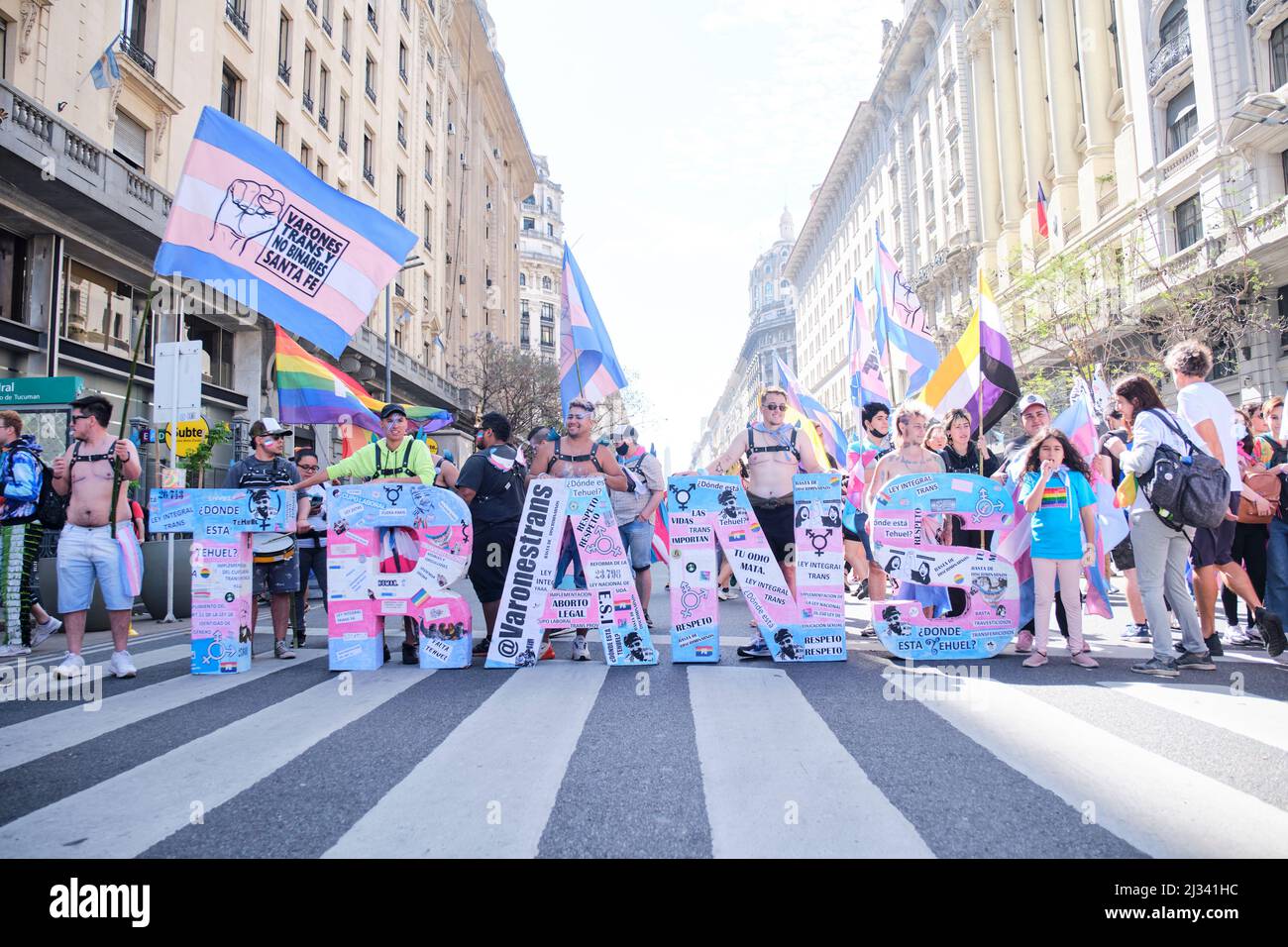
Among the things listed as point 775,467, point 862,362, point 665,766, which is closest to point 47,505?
point 775,467

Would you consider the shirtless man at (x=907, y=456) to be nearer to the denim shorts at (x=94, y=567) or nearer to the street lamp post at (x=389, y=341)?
the denim shorts at (x=94, y=567)

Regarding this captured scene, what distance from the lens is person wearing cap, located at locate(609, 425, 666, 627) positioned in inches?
303

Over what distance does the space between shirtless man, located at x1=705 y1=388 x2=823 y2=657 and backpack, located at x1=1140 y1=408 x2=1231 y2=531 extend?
8.02ft

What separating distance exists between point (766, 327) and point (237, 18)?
11262 cm

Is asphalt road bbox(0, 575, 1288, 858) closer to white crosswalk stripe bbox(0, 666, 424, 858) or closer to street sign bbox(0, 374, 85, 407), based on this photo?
white crosswalk stripe bbox(0, 666, 424, 858)

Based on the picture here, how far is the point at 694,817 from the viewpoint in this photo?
2846mm

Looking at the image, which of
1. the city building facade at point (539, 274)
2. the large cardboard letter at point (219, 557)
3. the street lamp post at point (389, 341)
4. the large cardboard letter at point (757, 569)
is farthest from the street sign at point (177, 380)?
the city building facade at point (539, 274)

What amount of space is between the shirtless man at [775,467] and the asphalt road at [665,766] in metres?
1.32

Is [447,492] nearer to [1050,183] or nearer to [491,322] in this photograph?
[1050,183]

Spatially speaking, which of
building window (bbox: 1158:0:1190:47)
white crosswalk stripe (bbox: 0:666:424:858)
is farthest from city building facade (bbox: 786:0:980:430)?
white crosswalk stripe (bbox: 0:666:424:858)

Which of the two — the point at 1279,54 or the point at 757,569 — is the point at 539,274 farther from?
the point at 757,569

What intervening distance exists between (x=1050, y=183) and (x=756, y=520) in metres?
39.5

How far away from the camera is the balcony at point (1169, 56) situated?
26.1 metres

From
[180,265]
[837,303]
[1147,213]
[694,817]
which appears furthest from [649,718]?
[837,303]
